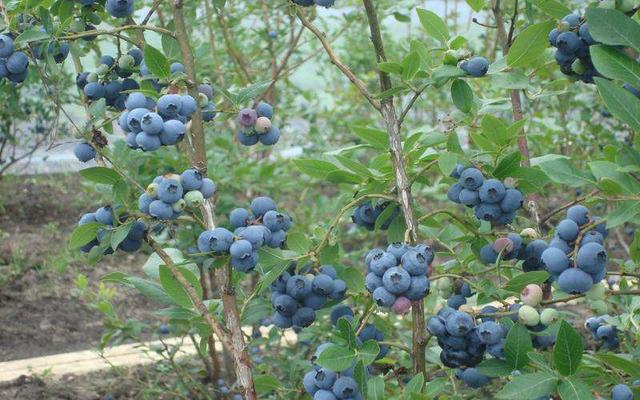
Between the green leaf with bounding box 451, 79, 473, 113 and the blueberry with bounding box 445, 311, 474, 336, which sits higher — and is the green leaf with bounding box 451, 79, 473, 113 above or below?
above

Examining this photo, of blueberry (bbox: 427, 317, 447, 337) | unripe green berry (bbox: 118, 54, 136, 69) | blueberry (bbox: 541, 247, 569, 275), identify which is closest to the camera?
blueberry (bbox: 541, 247, 569, 275)

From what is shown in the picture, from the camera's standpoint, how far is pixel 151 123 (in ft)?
4.21

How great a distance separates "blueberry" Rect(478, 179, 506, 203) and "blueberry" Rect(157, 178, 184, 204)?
18.7 inches

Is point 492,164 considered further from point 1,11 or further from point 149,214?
point 1,11

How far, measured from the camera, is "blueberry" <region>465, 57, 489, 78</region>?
1.31 m

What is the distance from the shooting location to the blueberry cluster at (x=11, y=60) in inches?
60.0

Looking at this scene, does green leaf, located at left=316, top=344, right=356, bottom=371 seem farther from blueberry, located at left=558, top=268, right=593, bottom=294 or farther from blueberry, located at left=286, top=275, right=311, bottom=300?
blueberry, located at left=558, top=268, right=593, bottom=294

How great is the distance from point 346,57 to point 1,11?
4.67 metres

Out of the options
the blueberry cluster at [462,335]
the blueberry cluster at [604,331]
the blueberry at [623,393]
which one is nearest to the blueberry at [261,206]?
the blueberry cluster at [462,335]

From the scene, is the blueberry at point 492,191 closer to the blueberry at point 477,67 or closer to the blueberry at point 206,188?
the blueberry at point 477,67

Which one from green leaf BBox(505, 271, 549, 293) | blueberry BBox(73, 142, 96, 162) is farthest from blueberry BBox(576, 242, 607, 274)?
blueberry BBox(73, 142, 96, 162)

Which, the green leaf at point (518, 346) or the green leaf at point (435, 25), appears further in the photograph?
the green leaf at point (435, 25)

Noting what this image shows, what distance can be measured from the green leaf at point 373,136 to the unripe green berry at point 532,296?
36cm

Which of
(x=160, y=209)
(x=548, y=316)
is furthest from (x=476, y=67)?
(x=160, y=209)
